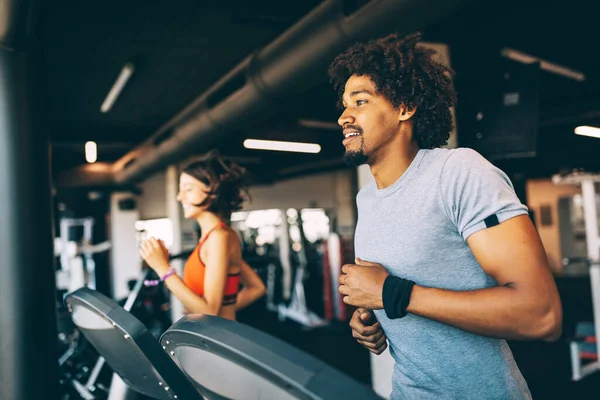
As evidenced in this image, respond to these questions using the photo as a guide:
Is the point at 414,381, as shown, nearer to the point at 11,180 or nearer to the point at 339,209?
the point at 11,180

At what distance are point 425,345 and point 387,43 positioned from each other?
74cm

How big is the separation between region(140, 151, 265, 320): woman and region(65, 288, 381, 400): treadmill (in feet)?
2.76

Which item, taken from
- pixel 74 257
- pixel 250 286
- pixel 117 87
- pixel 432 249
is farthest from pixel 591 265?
pixel 74 257

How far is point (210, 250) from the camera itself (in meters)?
2.07

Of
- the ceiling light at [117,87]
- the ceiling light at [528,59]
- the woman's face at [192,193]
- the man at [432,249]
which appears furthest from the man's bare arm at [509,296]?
the ceiling light at [117,87]

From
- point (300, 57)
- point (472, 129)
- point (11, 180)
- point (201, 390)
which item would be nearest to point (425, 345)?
point (201, 390)

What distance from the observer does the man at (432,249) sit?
2.79 feet

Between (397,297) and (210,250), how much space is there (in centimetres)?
127

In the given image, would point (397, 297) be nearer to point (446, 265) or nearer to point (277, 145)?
point (446, 265)

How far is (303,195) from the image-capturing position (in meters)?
15.3

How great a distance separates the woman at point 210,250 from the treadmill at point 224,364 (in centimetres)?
84

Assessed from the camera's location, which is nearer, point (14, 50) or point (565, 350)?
point (14, 50)

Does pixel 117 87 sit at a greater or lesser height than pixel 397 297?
greater

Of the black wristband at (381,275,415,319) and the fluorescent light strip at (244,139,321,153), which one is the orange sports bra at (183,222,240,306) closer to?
the black wristband at (381,275,415,319)
